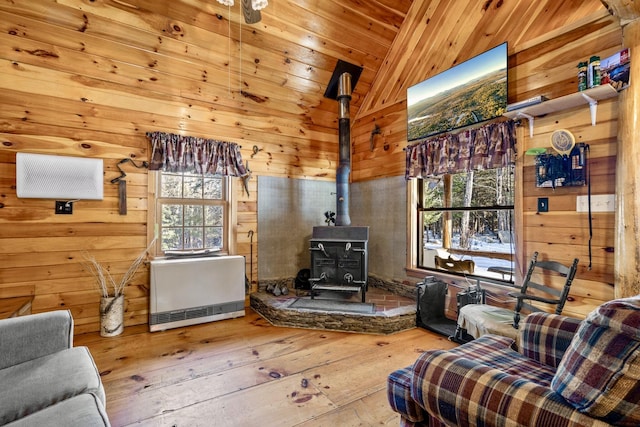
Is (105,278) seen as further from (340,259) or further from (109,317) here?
(340,259)

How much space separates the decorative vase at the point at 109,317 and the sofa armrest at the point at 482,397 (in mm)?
3067

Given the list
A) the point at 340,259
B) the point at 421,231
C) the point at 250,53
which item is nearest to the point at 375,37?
the point at 250,53

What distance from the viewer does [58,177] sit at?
9.61 feet

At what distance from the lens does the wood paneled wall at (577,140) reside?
2.37 metres

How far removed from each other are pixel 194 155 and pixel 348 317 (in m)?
2.50

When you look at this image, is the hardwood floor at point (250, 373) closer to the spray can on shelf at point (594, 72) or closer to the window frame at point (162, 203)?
the window frame at point (162, 203)

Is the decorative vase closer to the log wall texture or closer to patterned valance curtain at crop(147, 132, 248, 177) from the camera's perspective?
the log wall texture

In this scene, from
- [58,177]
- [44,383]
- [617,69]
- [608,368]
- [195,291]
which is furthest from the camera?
[195,291]

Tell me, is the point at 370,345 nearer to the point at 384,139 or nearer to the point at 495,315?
the point at 495,315

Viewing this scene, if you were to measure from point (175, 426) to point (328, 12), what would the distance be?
157 inches

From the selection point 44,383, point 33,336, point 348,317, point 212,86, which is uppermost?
point 212,86

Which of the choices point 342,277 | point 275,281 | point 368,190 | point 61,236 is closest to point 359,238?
point 342,277

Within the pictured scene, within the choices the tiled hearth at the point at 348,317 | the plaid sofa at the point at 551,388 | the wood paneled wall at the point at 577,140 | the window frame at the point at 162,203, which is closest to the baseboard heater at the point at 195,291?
the window frame at the point at 162,203

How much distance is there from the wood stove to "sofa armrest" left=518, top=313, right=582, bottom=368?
204cm
